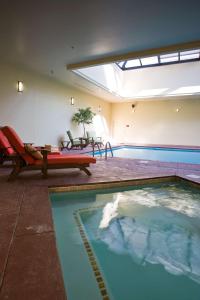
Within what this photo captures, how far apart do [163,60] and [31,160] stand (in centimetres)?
906

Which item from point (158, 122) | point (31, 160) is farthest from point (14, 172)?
point (158, 122)

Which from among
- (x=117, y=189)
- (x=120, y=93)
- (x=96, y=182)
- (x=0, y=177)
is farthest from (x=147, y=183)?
(x=120, y=93)

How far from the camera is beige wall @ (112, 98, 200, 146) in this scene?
1100cm

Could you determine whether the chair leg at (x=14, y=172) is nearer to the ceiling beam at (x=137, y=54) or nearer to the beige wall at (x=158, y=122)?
the ceiling beam at (x=137, y=54)

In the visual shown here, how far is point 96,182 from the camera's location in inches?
136

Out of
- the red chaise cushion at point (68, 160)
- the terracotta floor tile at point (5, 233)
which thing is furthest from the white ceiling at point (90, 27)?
the terracotta floor tile at point (5, 233)

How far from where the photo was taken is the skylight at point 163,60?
9.14 meters

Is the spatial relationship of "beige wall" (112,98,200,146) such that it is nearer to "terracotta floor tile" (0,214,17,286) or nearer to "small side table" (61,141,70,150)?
"small side table" (61,141,70,150)

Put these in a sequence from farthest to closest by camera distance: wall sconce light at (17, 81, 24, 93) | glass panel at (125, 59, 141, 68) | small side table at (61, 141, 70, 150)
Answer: glass panel at (125, 59, 141, 68)
small side table at (61, 141, 70, 150)
wall sconce light at (17, 81, 24, 93)

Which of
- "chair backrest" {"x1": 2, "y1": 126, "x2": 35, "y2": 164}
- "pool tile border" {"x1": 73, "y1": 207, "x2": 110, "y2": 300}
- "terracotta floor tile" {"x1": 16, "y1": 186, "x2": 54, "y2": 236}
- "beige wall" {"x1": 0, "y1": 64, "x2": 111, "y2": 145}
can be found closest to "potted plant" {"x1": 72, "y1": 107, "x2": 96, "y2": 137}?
"beige wall" {"x1": 0, "y1": 64, "x2": 111, "y2": 145}

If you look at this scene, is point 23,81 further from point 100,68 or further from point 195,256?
point 195,256

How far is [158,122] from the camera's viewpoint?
11773 millimetres

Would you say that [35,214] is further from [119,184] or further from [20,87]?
[20,87]

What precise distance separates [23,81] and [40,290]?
6572 millimetres
